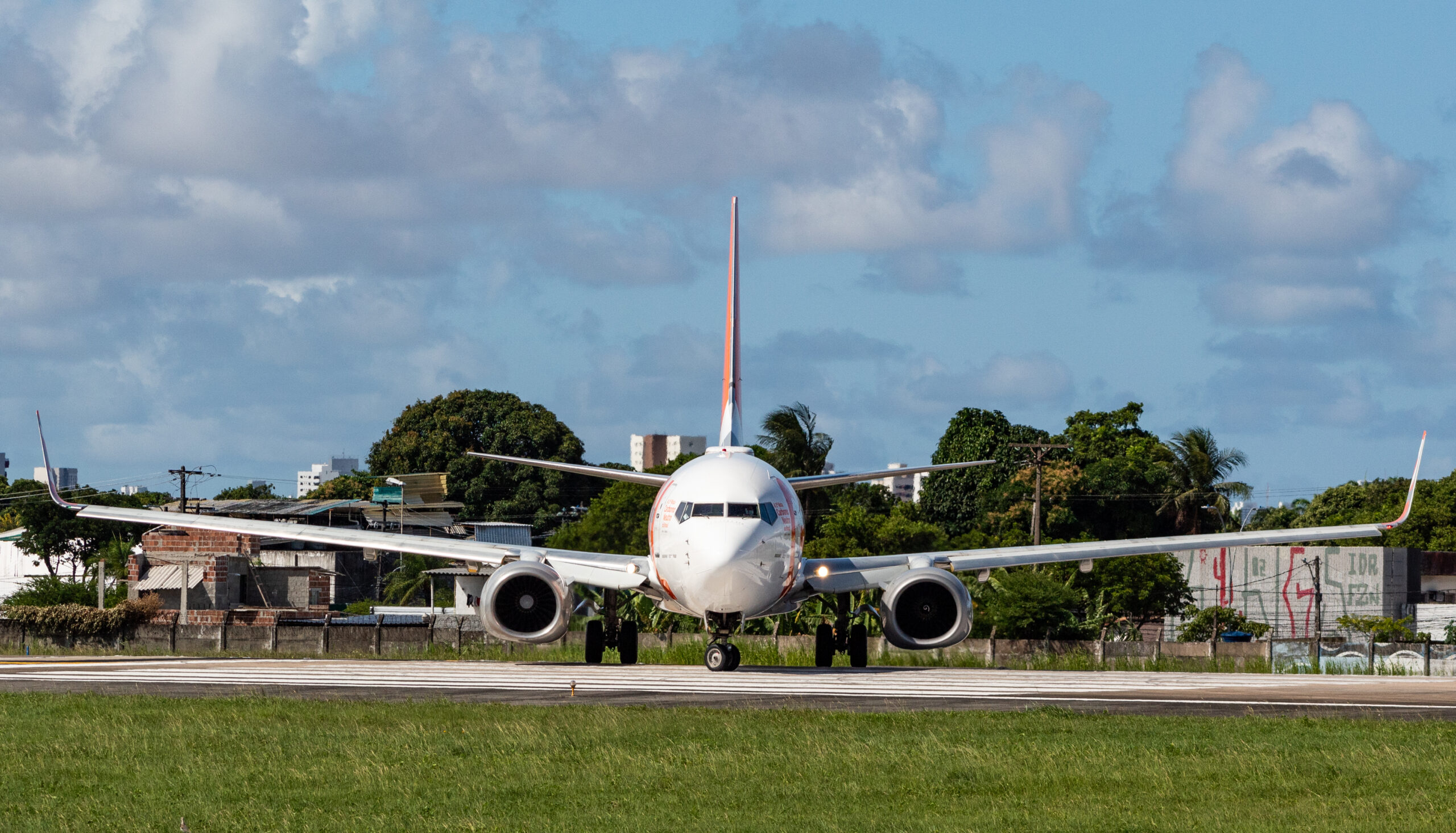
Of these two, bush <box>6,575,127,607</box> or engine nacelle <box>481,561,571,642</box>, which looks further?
bush <box>6,575,127,607</box>

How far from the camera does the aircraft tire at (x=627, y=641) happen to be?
33344mm

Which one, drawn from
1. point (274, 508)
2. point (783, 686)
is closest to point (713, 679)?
point (783, 686)

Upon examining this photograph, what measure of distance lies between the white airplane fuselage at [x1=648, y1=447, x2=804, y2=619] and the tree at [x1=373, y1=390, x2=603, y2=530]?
8515 cm

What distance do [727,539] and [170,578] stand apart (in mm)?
41285

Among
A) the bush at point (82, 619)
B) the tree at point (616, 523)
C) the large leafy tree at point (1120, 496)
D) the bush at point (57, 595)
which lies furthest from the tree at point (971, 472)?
the bush at point (82, 619)

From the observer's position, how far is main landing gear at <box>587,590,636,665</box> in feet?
108

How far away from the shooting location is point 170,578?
62062 mm

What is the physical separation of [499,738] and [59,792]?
449 cm

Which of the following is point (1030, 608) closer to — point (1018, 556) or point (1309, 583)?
point (1018, 556)

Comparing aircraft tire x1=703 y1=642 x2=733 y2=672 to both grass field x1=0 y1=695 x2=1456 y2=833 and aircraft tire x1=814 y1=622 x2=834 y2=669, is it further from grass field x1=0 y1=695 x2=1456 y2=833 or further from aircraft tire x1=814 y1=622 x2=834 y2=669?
grass field x1=0 y1=695 x2=1456 y2=833

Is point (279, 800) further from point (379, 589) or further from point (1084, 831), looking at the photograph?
point (379, 589)

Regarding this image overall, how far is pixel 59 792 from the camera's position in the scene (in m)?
12.6

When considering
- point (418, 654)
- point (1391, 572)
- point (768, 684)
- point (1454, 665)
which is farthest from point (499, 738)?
point (1391, 572)

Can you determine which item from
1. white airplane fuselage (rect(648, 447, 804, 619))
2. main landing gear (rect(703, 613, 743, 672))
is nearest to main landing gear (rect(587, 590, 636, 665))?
main landing gear (rect(703, 613, 743, 672))
